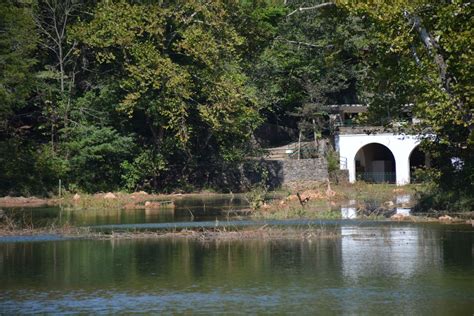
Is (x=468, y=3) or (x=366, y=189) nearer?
(x=468, y=3)

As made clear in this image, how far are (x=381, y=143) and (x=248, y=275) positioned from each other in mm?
42873

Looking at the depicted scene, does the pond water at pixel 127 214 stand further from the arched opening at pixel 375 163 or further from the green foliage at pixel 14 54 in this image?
the arched opening at pixel 375 163

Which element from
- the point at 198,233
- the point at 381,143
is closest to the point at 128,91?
the point at 381,143

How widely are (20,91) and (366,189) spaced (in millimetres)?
20949

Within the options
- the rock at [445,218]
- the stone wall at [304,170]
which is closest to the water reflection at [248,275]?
the rock at [445,218]

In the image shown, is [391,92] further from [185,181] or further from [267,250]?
[185,181]

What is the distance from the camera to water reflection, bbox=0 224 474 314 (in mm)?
18703

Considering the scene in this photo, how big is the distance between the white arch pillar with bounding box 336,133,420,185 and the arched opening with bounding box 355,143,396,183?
1471mm

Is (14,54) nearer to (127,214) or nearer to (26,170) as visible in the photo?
(26,170)

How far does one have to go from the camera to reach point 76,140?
5506 cm

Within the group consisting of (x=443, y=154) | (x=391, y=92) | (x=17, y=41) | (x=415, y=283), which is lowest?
(x=415, y=283)

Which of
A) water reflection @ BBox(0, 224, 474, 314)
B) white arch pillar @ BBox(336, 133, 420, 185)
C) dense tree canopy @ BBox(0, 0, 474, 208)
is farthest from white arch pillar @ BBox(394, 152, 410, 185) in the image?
water reflection @ BBox(0, 224, 474, 314)

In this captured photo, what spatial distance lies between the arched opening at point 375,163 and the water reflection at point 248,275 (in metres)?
35.4

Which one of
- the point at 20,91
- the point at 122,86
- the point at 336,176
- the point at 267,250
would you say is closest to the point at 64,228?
the point at 267,250
